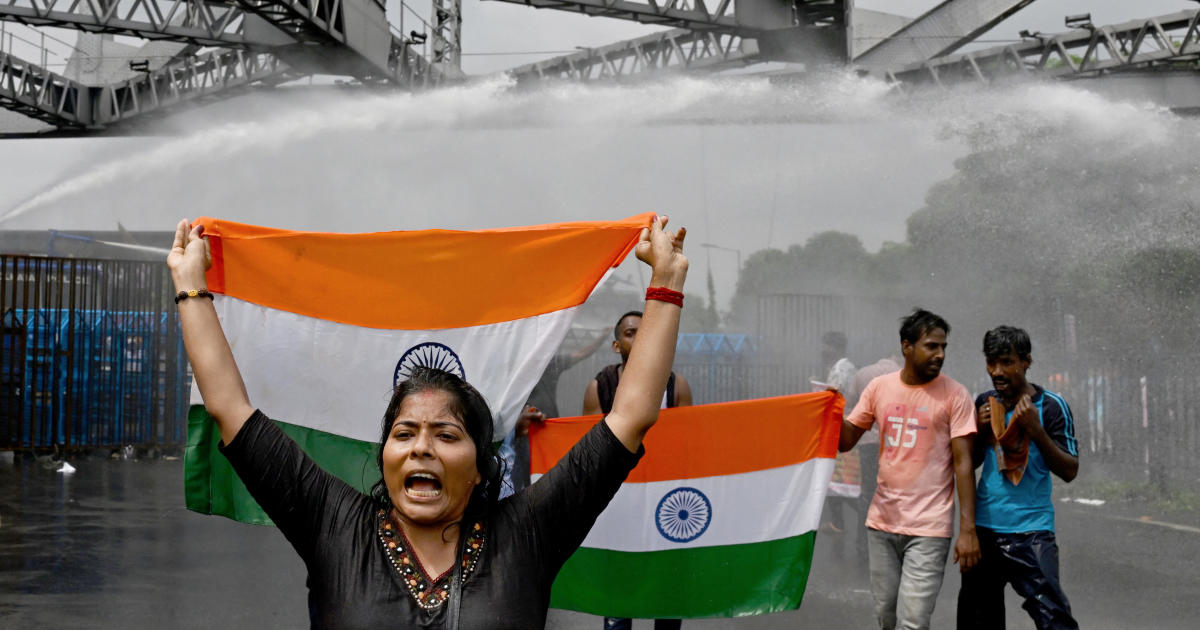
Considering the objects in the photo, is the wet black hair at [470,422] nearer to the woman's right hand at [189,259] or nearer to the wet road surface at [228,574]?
the woman's right hand at [189,259]

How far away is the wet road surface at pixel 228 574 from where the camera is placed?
579 cm

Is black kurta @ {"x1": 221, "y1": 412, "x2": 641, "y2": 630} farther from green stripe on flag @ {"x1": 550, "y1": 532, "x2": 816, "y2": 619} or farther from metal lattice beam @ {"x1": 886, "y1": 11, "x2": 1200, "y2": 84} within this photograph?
metal lattice beam @ {"x1": 886, "y1": 11, "x2": 1200, "y2": 84}

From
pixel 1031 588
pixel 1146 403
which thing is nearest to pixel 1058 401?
pixel 1031 588

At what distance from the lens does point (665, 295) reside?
7.34ft

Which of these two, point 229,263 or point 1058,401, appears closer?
point 229,263

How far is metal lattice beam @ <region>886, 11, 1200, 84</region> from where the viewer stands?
14844 mm

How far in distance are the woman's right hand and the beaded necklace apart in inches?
26.7

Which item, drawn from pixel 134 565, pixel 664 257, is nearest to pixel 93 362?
pixel 134 565

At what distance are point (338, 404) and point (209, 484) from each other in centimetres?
55

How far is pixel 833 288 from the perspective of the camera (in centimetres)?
2066

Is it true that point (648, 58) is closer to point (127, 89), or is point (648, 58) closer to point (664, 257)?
point (127, 89)

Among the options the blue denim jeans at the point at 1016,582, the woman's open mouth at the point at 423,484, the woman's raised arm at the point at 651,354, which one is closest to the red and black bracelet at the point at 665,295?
the woman's raised arm at the point at 651,354

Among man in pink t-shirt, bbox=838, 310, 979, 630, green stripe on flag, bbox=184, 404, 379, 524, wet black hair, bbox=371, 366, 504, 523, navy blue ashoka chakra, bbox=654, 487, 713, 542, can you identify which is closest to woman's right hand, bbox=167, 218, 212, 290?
wet black hair, bbox=371, 366, 504, 523

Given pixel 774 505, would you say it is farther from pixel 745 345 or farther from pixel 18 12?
pixel 18 12
